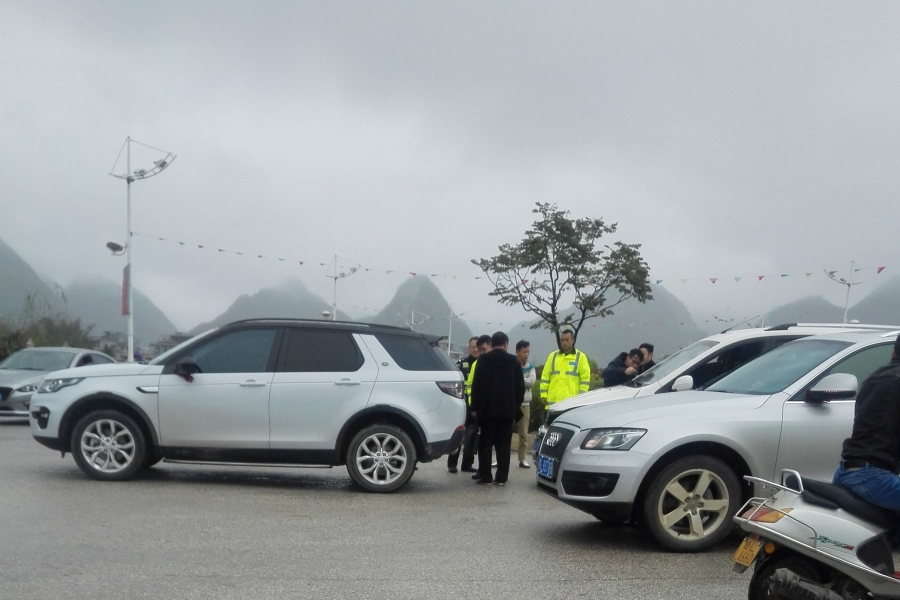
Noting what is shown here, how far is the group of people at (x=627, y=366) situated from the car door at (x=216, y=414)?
619 centimetres

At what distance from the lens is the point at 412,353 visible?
10047 mm

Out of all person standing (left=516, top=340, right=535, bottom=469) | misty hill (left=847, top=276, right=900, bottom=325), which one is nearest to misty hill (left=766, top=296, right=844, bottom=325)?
misty hill (left=847, top=276, right=900, bottom=325)

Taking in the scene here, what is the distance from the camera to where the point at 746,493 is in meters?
6.87

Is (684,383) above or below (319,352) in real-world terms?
below

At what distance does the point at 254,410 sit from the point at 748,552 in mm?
6194

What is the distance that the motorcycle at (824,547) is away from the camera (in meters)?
4.30

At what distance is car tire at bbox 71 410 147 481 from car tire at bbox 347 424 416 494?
233cm

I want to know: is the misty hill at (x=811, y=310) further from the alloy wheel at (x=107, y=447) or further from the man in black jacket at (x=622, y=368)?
the alloy wheel at (x=107, y=447)

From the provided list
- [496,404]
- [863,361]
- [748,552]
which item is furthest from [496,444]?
[748,552]

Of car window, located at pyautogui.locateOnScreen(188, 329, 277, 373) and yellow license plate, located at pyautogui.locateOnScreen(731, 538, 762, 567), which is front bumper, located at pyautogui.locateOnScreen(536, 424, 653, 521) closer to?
yellow license plate, located at pyautogui.locateOnScreen(731, 538, 762, 567)

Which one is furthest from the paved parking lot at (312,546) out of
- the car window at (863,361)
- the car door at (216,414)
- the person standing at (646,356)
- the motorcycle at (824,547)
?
the person standing at (646,356)

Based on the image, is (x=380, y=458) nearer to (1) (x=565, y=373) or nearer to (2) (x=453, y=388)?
(2) (x=453, y=388)

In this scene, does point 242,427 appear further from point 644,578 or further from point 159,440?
point 644,578

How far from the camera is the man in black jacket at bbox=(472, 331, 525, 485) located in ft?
34.6
